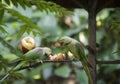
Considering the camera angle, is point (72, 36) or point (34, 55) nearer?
point (34, 55)

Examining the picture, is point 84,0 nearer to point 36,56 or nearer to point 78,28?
point 36,56

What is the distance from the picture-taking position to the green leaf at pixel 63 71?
1.35 meters

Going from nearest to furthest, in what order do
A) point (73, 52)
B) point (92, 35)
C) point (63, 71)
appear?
1. point (73, 52)
2. point (92, 35)
3. point (63, 71)

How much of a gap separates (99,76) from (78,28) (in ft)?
0.75

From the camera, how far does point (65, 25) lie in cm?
162

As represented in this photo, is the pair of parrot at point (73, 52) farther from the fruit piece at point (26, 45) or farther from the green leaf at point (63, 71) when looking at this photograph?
the green leaf at point (63, 71)

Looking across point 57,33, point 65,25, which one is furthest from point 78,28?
point 65,25

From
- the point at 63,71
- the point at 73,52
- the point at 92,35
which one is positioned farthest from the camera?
the point at 63,71

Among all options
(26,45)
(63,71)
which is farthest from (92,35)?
(63,71)

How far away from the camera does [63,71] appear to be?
4.50ft

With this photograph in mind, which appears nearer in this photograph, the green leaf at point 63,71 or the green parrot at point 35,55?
the green parrot at point 35,55

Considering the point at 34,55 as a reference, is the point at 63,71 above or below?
below

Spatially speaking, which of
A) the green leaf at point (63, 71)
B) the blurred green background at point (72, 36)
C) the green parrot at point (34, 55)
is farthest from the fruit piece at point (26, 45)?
the green leaf at point (63, 71)

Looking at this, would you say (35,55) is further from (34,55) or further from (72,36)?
(72,36)
